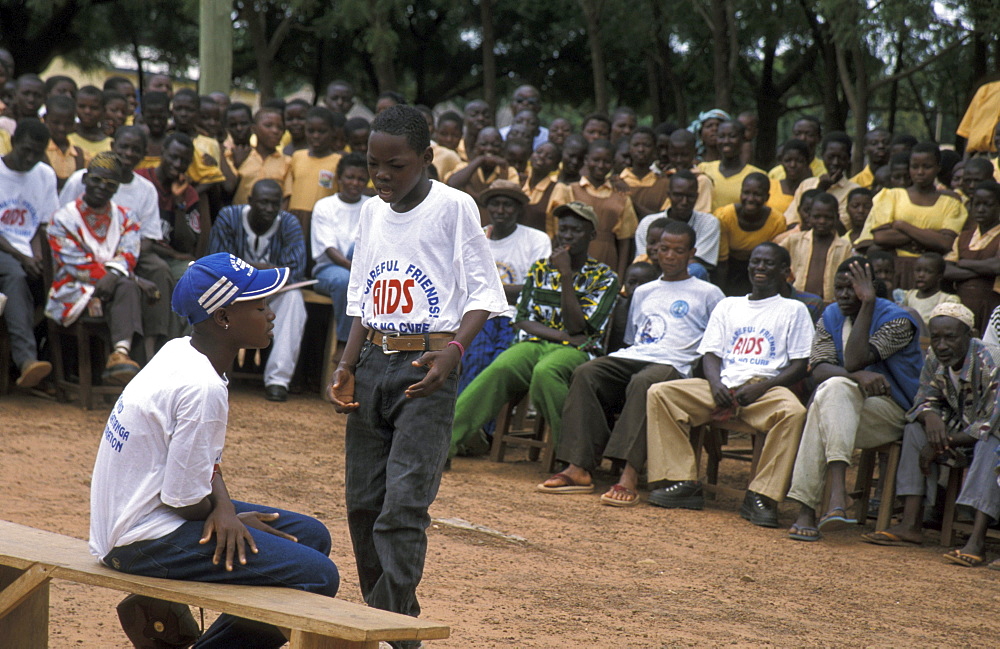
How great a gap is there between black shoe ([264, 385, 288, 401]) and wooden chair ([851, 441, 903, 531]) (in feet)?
15.8

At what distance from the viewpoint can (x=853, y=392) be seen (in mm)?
6840

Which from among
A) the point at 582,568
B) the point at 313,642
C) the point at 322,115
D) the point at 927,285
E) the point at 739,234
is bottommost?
the point at 582,568

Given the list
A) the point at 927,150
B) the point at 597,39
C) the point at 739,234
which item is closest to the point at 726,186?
the point at 739,234

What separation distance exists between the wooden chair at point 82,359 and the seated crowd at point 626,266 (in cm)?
11

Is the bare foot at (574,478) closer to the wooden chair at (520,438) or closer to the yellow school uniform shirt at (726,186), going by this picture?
the wooden chair at (520,438)

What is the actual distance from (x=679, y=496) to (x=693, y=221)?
265 centimetres

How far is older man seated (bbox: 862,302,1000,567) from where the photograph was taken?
629 cm

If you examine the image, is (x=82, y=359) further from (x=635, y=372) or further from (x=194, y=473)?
(x=194, y=473)

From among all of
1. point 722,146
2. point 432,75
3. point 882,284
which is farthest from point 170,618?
point 432,75

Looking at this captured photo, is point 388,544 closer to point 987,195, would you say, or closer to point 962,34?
point 987,195

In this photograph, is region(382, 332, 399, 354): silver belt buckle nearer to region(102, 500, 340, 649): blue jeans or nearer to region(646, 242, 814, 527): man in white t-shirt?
region(102, 500, 340, 649): blue jeans

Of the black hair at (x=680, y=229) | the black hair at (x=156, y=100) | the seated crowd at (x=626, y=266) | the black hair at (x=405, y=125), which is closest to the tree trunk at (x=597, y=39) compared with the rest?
the seated crowd at (x=626, y=266)

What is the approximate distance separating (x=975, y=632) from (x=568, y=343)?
3.60 m

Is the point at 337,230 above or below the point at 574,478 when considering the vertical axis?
above
